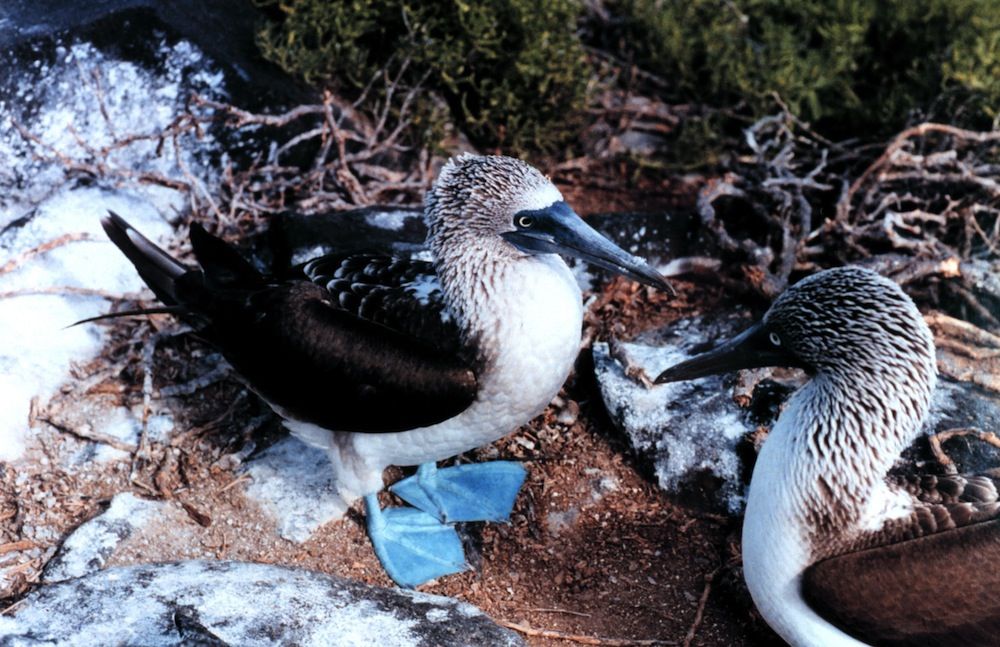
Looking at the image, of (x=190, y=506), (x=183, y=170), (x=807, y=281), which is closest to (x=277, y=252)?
(x=183, y=170)

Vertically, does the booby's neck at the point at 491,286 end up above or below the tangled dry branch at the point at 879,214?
above

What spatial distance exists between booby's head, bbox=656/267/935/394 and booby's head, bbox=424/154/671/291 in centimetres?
54

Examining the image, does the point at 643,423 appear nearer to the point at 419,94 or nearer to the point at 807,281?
the point at 807,281

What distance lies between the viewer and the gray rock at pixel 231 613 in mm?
3158

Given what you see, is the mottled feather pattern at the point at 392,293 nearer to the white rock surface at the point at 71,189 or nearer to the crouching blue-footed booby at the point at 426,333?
the crouching blue-footed booby at the point at 426,333

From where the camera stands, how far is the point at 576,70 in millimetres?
6008

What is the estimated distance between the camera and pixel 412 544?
4.12 metres

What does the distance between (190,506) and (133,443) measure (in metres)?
0.46

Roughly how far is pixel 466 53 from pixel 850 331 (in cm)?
331

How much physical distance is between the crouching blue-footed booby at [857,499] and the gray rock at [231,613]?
0.88 m

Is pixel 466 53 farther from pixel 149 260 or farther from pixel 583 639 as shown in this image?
pixel 583 639

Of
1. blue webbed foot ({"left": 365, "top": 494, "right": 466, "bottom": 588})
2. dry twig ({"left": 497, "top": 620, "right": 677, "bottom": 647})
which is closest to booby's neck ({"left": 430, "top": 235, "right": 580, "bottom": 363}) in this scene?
blue webbed foot ({"left": 365, "top": 494, "right": 466, "bottom": 588})

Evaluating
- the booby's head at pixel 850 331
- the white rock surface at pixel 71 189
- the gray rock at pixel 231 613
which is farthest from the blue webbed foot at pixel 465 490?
the white rock surface at pixel 71 189

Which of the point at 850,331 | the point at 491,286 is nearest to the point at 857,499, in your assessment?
the point at 850,331
